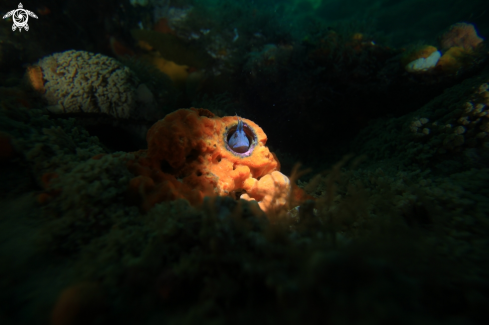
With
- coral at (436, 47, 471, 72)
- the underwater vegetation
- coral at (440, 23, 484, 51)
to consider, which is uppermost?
coral at (440, 23, 484, 51)

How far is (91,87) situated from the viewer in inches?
154

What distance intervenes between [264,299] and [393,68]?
613 centimetres

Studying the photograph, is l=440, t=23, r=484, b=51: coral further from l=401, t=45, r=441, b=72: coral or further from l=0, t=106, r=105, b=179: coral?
l=0, t=106, r=105, b=179: coral

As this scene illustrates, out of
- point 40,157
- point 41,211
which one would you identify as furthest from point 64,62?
point 41,211

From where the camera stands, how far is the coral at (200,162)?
2393 millimetres

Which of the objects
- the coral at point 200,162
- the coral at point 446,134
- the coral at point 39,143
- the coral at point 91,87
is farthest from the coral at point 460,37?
the coral at point 39,143

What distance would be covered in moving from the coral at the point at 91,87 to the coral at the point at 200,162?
1945 mm

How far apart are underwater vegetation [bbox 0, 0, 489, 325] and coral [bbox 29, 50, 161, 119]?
30mm

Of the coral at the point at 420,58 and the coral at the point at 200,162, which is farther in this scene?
the coral at the point at 420,58

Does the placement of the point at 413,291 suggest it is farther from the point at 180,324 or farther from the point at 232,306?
the point at 180,324

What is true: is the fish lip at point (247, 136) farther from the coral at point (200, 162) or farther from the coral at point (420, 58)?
the coral at point (420, 58)

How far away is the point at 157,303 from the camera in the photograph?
1.15 meters

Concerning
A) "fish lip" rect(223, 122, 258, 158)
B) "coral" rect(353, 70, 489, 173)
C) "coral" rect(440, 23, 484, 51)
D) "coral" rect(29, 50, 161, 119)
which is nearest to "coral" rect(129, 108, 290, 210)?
"fish lip" rect(223, 122, 258, 158)

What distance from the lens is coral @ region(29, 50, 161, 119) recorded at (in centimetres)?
385
